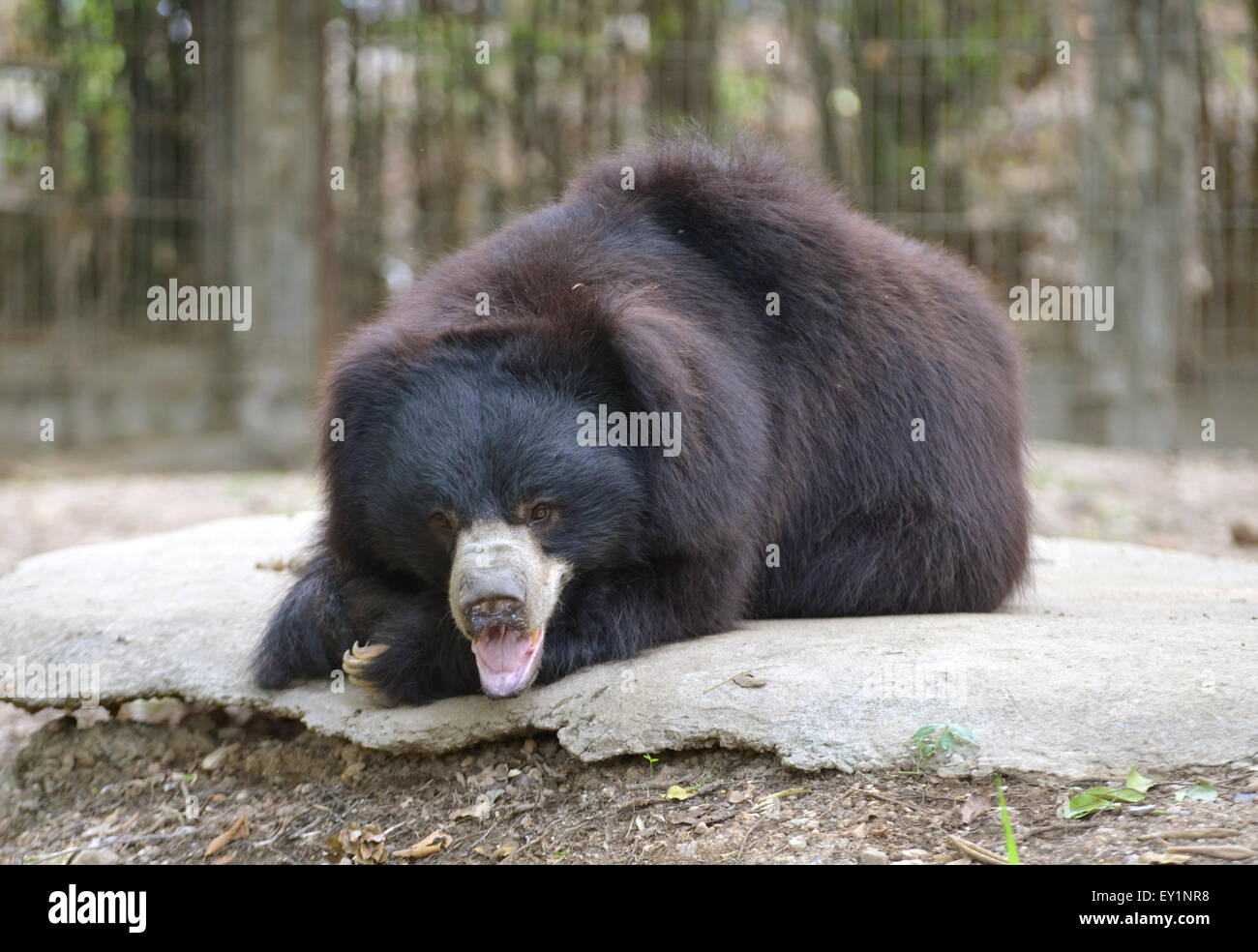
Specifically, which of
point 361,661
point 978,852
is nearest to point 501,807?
point 361,661

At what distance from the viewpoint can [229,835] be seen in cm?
352

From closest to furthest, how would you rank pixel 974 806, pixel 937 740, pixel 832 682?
pixel 974 806
pixel 937 740
pixel 832 682

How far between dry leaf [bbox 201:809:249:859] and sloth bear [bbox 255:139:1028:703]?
1.24 ft

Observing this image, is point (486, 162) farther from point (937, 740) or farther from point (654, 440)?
point (937, 740)

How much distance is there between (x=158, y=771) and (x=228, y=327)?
6.44 metres

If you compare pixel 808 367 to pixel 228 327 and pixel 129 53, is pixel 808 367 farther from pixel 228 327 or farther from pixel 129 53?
pixel 129 53

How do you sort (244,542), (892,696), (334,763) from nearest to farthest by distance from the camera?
(892,696) → (334,763) → (244,542)

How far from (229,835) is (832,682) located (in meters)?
1.60

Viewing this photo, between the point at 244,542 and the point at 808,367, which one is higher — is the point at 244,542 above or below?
below

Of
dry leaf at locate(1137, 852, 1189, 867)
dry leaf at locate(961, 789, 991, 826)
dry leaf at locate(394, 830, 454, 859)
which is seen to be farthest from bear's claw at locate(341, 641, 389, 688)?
dry leaf at locate(1137, 852, 1189, 867)

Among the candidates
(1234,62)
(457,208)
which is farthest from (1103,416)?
(457,208)

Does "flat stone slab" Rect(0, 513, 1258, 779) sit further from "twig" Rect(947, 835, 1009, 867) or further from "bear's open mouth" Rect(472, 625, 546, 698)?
"twig" Rect(947, 835, 1009, 867)

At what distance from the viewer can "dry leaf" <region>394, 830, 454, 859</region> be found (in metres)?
3.21

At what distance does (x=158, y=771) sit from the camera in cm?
396
